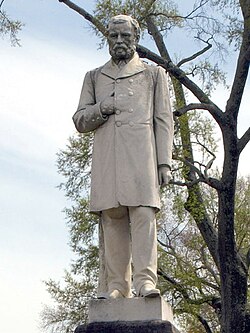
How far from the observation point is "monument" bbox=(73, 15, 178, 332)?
21.5ft

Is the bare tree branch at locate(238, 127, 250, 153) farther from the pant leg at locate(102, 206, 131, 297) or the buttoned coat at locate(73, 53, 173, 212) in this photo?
the pant leg at locate(102, 206, 131, 297)

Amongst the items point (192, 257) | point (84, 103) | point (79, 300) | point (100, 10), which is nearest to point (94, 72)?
point (84, 103)

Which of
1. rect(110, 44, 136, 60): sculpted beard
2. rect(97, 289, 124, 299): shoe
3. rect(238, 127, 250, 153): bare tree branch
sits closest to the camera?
rect(97, 289, 124, 299): shoe

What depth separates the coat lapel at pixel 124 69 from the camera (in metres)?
7.24

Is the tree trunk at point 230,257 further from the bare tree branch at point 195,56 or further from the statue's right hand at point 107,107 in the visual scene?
the statue's right hand at point 107,107

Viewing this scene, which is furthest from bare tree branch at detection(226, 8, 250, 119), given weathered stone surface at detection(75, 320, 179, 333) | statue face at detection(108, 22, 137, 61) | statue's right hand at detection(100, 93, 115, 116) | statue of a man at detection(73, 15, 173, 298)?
weathered stone surface at detection(75, 320, 179, 333)

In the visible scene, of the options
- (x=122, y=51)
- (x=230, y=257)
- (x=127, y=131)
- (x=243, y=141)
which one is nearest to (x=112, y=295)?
(x=127, y=131)

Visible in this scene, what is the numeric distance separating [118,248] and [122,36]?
1940 millimetres

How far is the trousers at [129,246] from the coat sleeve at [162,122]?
0.53 metres

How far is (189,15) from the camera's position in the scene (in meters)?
18.5

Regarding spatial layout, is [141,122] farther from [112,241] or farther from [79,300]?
[79,300]

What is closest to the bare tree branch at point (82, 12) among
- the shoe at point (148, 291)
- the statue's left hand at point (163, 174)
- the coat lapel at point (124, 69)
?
the coat lapel at point (124, 69)

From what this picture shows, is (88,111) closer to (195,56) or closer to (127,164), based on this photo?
(127,164)

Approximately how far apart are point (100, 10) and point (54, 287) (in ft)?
32.3
